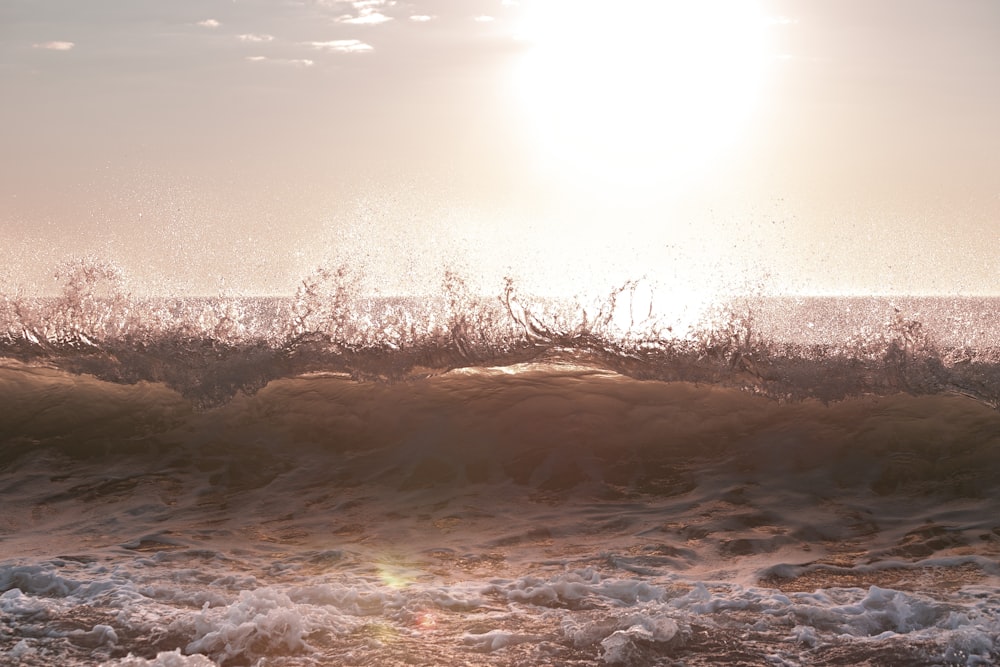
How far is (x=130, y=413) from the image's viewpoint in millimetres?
9352

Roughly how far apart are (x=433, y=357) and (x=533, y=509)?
3.28 meters

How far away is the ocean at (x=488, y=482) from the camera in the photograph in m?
4.28

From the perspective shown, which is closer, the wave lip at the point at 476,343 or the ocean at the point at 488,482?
the ocean at the point at 488,482

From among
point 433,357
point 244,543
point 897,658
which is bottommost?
point 244,543

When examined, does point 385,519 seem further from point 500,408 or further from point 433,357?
point 433,357

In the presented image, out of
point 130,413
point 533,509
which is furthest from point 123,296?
point 533,509

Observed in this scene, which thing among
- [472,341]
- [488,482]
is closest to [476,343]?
[472,341]

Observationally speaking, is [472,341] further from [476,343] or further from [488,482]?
[488,482]

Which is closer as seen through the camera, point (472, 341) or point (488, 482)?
point (488, 482)

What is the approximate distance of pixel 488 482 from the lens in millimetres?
7781

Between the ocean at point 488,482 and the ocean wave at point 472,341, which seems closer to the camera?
the ocean at point 488,482

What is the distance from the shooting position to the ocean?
428cm

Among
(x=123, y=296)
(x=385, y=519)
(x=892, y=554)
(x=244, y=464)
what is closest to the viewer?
(x=892, y=554)

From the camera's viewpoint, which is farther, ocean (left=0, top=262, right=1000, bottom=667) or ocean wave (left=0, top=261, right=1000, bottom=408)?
ocean wave (left=0, top=261, right=1000, bottom=408)
